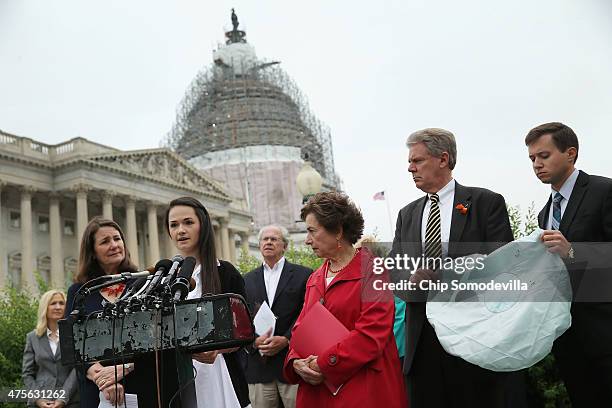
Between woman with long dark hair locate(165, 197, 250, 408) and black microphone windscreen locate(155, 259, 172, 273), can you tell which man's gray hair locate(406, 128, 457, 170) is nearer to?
woman with long dark hair locate(165, 197, 250, 408)

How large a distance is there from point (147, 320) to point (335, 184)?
222 feet

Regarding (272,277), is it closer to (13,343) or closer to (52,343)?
(52,343)

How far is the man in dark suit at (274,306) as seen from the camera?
6.85 metres

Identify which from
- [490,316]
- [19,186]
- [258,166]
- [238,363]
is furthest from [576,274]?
[258,166]

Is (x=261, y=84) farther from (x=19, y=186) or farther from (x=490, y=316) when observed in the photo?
(x=490, y=316)

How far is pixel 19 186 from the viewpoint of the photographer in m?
44.0

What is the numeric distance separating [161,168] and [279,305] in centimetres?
4885

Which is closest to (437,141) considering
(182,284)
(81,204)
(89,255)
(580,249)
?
(580,249)

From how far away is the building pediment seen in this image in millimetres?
48716

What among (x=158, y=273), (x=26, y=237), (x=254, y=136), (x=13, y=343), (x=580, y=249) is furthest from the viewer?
(x=254, y=136)

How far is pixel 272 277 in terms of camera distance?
7.30m

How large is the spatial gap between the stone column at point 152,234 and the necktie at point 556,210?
48682mm

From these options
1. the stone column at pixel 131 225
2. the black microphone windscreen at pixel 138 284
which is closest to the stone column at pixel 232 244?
the stone column at pixel 131 225

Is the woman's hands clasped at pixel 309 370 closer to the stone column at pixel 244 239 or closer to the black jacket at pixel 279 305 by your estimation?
the black jacket at pixel 279 305
